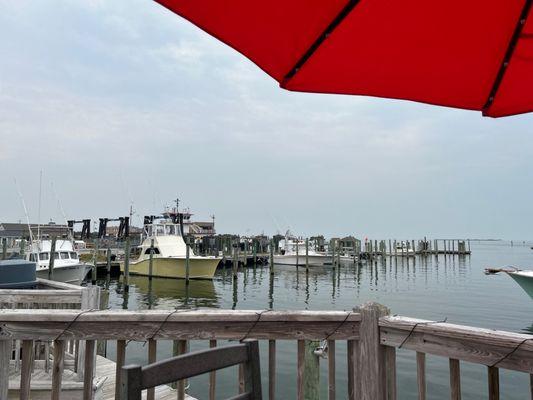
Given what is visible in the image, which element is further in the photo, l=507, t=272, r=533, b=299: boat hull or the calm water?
l=507, t=272, r=533, b=299: boat hull

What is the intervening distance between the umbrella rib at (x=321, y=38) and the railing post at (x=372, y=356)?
4.92ft

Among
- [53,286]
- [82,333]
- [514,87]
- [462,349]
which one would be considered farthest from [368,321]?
[53,286]

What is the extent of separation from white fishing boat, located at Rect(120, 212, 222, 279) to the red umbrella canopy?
2562 cm

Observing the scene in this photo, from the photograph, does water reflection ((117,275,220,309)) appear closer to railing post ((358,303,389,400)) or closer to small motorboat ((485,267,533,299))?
small motorboat ((485,267,533,299))

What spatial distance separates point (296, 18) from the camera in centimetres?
164

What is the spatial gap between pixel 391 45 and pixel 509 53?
0.53m

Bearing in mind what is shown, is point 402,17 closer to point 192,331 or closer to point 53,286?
point 192,331

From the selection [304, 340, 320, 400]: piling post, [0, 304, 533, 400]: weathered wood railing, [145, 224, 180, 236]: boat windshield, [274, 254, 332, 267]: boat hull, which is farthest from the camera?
[274, 254, 332, 267]: boat hull

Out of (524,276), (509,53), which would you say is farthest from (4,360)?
(524,276)

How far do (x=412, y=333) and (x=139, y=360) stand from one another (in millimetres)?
9385

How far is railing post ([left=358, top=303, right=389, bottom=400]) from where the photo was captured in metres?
2.48

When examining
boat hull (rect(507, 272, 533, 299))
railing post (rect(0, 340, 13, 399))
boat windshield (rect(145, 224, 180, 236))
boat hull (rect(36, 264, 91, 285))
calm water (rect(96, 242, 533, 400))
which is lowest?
calm water (rect(96, 242, 533, 400))

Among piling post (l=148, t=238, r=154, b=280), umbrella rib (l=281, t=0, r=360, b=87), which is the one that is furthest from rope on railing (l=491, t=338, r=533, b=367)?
piling post (l=148, t=238, r=154, b=280)

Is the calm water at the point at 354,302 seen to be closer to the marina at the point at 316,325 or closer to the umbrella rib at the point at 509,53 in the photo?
the marina at the point at 316,325
